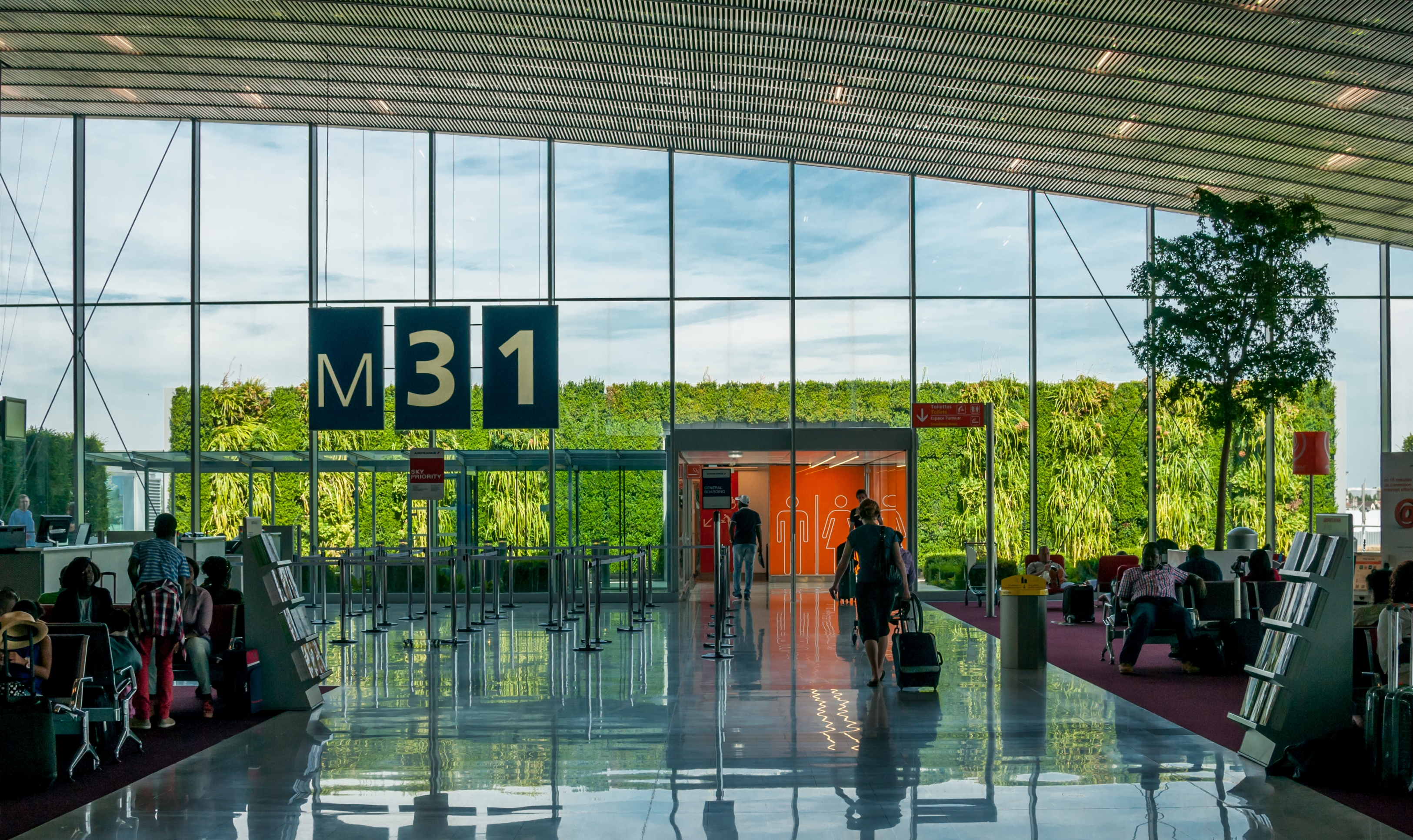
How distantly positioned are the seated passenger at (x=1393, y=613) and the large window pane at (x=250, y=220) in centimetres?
1719

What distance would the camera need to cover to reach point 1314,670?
21.9ft

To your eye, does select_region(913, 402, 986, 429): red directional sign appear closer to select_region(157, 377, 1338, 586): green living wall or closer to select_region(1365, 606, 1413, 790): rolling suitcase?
select_region(157, 377, 1338, 586): green living wall

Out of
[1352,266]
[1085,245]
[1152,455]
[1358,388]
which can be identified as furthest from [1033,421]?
[1352,266]

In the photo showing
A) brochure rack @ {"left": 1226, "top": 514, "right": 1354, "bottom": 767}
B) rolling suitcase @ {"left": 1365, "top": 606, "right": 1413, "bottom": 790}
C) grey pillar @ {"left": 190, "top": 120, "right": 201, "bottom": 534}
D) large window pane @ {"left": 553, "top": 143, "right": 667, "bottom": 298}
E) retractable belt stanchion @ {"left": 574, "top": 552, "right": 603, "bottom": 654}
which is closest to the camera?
rolling suitcase @ {"left": 1365, "top": 606, "right": 1413, "bottom": 790}

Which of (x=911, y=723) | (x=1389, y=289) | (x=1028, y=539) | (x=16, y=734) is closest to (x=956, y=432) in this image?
(x=1028, y=539)

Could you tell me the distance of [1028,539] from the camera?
780 inches

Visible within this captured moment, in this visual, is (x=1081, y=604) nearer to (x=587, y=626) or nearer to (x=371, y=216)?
(x=587, y=626)

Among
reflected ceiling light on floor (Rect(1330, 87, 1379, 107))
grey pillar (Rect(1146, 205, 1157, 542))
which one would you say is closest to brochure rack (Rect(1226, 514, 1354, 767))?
reflected ceiling light on floor (Rect(1330, 87, 1379, 107))

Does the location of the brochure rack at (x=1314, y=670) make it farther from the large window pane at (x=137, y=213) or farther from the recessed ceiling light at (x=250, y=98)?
the large window pane at (x=137, y=213)

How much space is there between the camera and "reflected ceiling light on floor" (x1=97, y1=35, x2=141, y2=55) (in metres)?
16.0

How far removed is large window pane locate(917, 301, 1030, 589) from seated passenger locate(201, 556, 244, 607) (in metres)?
12.7

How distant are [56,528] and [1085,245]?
52.9 feet

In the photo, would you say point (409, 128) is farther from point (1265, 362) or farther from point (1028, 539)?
point (1265, 362)

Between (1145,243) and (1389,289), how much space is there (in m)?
4.35
